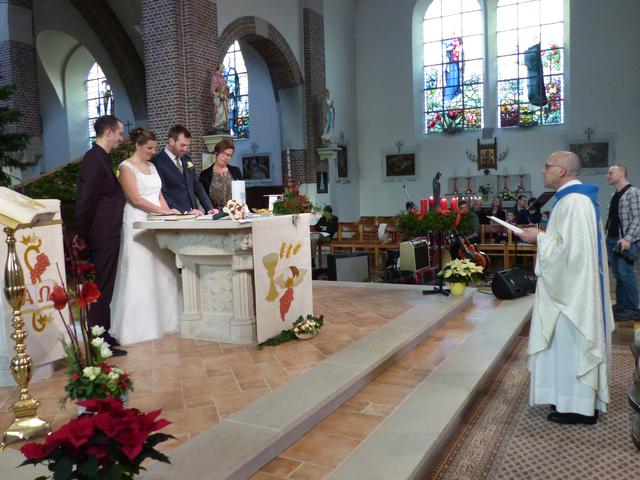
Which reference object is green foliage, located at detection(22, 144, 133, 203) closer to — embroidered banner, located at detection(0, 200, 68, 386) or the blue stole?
embroidered banner, located at detection(0, 200, 68, 386)

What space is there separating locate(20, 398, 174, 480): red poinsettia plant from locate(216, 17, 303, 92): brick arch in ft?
35.8

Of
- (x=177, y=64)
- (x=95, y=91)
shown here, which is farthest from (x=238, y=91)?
(x=177, y=64)

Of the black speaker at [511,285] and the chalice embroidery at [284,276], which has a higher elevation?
the chalice embroidery at [284,276]

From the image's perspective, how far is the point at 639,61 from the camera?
15.2 m

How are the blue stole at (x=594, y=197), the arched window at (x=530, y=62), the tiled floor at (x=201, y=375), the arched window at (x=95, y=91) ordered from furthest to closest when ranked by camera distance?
the arched window at (x=95, y=91) < the arched window at (x=530, y=62) < the blue stole at (x=594, y=197) < the tiled floor at (x=201, y=375)

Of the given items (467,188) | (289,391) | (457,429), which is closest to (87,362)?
(289,391)

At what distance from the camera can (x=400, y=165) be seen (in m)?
18.3

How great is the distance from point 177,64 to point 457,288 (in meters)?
7.19

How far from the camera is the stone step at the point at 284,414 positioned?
2.58 meters

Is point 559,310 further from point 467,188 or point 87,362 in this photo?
point 467,188

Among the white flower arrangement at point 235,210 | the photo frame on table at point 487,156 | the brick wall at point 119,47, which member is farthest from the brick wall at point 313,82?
the white flower arrangement at point 235,210

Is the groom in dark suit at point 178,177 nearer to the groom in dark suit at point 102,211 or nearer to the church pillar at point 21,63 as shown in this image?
the groom in dark suit at point 102,211

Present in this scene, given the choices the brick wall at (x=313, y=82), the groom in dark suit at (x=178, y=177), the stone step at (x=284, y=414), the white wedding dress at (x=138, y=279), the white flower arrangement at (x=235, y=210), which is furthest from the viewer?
the brick wall at (x=313, y=82)

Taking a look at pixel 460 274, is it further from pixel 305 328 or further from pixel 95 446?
pixel 95 446
